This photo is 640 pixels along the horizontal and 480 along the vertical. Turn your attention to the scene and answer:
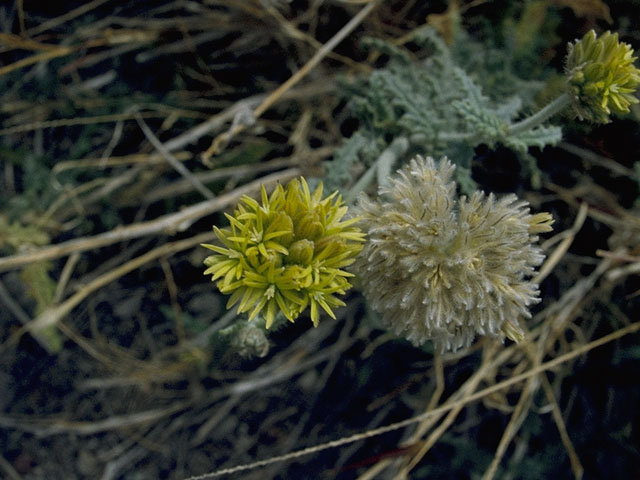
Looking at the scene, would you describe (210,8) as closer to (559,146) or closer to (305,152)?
(305,152)

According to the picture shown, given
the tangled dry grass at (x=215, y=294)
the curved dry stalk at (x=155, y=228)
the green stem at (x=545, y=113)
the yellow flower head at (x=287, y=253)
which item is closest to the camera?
the yellow flower head at (x=287, y=253)

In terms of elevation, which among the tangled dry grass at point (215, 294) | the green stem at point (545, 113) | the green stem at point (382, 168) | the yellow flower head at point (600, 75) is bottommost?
the tangled dry grass at point (215, 294)

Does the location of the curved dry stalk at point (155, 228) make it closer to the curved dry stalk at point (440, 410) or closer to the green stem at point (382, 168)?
the green stem at point (382, 168)

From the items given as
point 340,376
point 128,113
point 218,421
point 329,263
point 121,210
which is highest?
point 329,263

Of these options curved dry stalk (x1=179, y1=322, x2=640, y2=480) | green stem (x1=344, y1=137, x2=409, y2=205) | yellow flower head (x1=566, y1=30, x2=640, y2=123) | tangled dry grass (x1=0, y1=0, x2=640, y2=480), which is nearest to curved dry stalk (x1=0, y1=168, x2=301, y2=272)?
tangled dry grass (x1=0, y1=0, x2=640, y2=480)

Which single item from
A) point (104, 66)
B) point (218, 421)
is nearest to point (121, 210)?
point (104, 66)

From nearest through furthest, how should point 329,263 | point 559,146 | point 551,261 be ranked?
point 329,263
point 551,261
point 559,146

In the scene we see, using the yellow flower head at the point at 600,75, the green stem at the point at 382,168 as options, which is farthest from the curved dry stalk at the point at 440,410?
the yellow flower head at the point at 600,75
